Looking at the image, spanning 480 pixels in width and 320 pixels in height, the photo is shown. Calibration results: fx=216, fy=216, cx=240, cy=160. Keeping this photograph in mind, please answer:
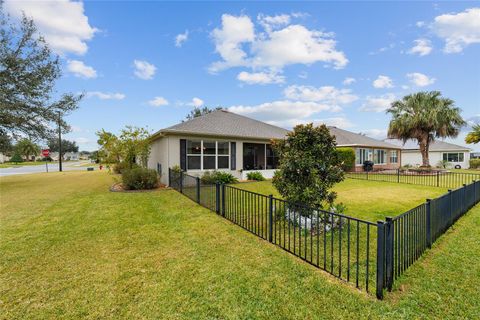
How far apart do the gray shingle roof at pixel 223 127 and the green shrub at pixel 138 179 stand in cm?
222

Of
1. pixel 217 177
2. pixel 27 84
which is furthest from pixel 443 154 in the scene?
pixel 27 84

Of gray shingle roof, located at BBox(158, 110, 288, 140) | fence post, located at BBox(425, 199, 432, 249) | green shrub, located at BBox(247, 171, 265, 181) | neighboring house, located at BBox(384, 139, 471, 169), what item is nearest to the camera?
fence post, located at BBox(425, 199, 432, 249)

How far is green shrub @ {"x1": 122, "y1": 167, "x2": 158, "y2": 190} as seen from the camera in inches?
400

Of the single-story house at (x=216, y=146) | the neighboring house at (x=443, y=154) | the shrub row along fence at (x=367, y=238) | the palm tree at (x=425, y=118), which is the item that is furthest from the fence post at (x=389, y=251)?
the neighboring house at (x=443, y=154)

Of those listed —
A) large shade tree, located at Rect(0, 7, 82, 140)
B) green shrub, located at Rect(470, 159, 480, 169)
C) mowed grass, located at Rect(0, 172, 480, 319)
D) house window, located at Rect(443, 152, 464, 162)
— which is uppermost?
large shade tree, located at Rect(0, 7, 82, 140)

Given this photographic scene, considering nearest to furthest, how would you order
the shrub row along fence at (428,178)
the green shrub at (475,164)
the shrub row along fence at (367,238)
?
the shrub row along fence at (367,238)
the shrub row along fence at (428,178)
the green shrub at (475,164)

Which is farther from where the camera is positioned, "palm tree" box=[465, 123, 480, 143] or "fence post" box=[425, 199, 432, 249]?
"palm tree" box=[465, 123, 480, 143]

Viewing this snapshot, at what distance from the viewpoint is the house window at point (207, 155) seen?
11.9 metres

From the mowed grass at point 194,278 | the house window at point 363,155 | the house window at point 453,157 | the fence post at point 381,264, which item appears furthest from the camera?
the house window at point 453,157

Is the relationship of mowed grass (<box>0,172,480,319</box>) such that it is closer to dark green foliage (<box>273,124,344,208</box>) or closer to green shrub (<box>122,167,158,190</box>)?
dark green foliage (<box>273,124,344,208</box>)

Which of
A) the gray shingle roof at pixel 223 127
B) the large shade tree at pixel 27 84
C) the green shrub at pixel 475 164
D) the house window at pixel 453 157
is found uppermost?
the large shade tree at pixel 27 84

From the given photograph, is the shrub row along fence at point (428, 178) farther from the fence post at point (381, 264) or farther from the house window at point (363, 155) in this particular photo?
the fence post at point (381, 264)

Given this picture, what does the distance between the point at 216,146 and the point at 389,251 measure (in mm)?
10751

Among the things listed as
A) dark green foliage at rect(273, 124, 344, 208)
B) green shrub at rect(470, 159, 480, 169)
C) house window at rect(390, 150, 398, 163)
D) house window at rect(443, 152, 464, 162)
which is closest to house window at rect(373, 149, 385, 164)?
house window at rect(390, 150, 398, 163)
